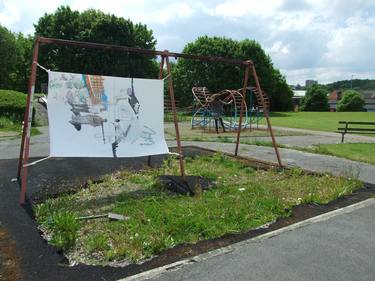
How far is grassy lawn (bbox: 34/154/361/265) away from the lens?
4184 millimetres

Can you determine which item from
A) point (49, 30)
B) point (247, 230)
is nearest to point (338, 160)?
point (247, 230)

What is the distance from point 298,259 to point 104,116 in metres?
3.68

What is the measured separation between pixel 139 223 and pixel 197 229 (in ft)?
2.26

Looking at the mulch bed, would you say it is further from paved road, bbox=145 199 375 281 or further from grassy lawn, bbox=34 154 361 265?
paved road, bbox=145 199 375 281

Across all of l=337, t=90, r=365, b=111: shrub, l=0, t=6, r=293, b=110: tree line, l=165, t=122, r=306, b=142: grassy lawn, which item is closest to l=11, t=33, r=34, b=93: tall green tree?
l=0, t=6, r=293, b=110: tree line

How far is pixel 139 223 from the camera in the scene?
4.82 m

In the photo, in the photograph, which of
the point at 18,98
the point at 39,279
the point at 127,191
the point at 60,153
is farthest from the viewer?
Result: the point at 18,98

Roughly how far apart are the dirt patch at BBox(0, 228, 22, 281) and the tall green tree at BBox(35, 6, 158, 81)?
3397 cm

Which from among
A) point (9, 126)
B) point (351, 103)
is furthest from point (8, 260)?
point (351, 103)

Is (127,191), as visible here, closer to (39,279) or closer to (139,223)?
(139,223)

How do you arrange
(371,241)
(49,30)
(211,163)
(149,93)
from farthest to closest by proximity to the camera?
1. (49,30)
2. (211,163)
3. (149,93)
4. (371,241)

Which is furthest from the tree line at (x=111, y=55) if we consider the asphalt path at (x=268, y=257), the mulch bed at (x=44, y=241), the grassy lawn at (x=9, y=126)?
the asphalt path at (x=268, y=257)

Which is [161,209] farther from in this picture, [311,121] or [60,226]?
[311,121]

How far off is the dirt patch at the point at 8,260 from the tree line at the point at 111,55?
29361mm
